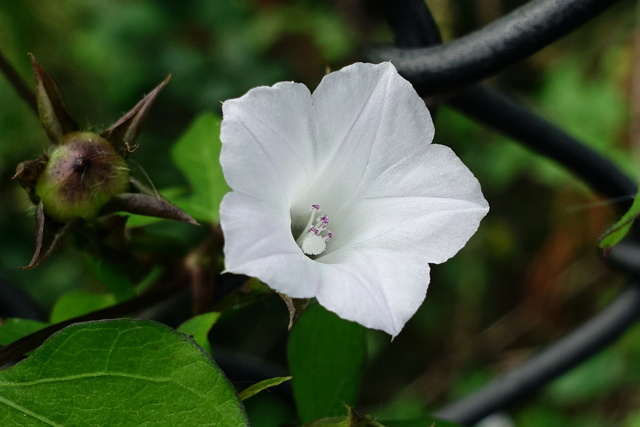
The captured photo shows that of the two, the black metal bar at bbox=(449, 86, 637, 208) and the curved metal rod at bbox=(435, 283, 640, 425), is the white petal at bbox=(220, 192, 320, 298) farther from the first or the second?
the curved metal rod at bbox=(435, 283, 640, 425)

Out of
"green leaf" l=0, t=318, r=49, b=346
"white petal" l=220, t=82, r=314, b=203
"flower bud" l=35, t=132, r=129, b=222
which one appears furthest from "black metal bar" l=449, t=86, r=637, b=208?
"green leaf" l=0, t=318, r=49, b=346

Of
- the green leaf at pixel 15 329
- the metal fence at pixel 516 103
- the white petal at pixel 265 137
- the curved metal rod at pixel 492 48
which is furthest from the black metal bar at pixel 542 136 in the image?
the green leaf at pixel 15 329

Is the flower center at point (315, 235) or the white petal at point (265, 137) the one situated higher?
the white petal at point (265, 137)

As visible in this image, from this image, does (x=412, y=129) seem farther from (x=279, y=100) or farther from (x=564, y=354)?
(x=564, y=354)

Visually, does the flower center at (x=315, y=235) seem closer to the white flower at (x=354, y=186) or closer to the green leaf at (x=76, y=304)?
the white flower at (x=354, y=186)

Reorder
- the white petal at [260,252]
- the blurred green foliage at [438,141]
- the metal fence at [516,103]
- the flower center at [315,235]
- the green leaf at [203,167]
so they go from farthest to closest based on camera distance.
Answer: the blurred green foliage at [438,141] < the green leaf at [203,167] < the flower center at [315,235] < the metal fence at [516,103] < the white petal at [260,252]

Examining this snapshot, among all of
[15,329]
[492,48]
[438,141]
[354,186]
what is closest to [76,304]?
[15,329]

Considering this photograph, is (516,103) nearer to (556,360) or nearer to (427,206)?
(427,206)
